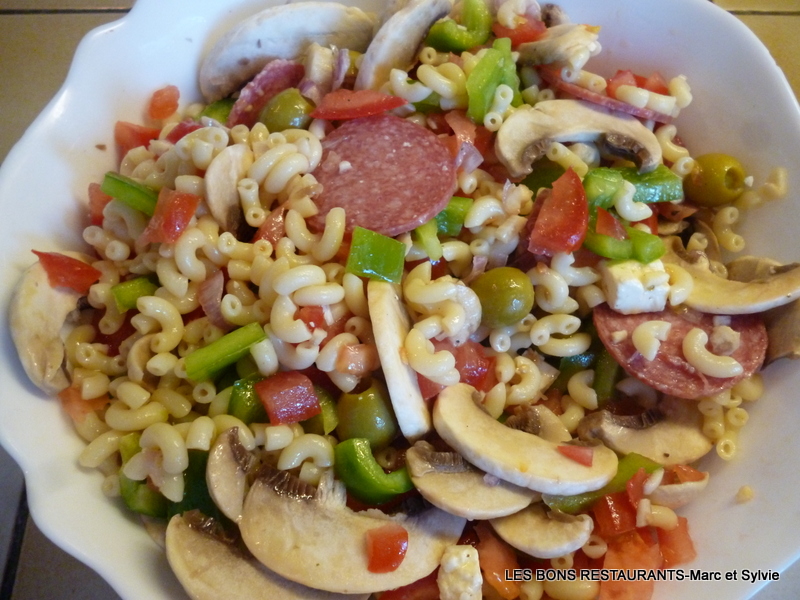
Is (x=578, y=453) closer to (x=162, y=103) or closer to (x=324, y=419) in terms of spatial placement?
(x=324, y=419)

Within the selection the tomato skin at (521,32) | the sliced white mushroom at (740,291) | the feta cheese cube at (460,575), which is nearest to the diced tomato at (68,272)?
the feta cheese cube at (460,575)

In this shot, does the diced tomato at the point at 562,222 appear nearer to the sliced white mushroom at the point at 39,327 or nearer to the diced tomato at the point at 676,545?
the diced tomato at the point at 676,545

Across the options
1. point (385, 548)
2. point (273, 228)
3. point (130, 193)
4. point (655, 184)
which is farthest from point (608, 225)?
point (130, 193)

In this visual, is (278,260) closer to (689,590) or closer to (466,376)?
(466,376)

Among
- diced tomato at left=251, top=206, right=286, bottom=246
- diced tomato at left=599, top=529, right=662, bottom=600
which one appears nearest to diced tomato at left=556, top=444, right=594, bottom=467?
diced tomato at left=599, top=529, right=662, bottom=600

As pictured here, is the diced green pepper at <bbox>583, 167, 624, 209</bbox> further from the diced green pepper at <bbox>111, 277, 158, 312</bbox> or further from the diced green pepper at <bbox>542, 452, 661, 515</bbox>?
the diced green pepper at <bbox>111, 277, 158, 312</bbox>
